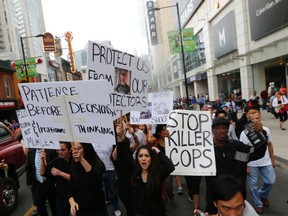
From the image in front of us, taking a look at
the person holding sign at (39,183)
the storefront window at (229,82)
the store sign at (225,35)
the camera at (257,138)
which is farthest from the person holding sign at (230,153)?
the storefront window at (229,82)

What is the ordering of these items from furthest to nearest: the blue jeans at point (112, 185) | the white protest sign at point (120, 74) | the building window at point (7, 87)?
1. the building window at point (7, 87)
2. the blue jeans at point (112, 185)
3. the white protest sign at point (120, 74)

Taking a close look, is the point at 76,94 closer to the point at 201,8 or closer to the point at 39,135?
the point at 39,135

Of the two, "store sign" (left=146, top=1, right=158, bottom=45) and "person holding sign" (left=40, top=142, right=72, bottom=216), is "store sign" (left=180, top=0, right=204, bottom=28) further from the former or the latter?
"store sign" (left=146, top=1, right=158, bottom=45)

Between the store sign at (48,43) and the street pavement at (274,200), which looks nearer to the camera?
the street pavement at (274,200)

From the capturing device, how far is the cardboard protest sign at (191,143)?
3746 millimetres

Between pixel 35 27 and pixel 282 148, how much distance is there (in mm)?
158730

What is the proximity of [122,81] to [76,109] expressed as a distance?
40.5 inches

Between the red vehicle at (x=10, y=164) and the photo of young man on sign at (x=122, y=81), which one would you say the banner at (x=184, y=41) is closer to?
the red vehicle at (x=10, y=164)

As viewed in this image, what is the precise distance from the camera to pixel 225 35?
987 inches

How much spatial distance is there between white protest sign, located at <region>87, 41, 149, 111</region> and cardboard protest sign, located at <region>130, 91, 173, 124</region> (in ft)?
6.79

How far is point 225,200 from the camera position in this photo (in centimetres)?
207

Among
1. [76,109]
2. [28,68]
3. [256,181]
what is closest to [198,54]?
[28,68]

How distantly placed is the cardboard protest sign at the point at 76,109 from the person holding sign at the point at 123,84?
33.2 inches

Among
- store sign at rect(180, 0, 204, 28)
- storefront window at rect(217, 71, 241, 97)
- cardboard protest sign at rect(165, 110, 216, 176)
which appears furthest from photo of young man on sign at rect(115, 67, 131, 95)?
store sign at rect(180, 0, 204, 28)
